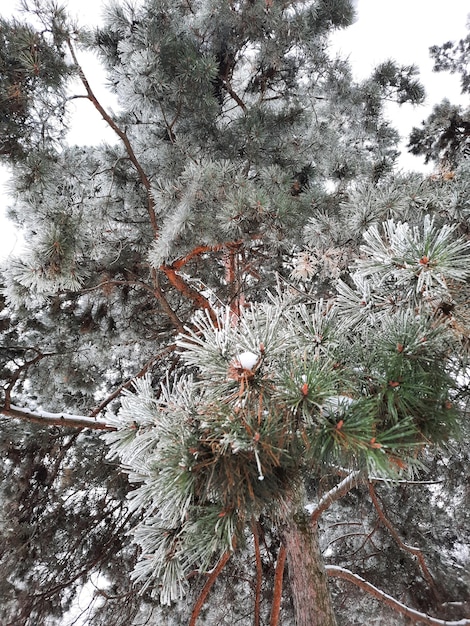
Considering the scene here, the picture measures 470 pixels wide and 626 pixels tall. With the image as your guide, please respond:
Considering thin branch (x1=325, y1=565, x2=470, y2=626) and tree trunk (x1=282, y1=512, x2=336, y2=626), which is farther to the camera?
thin branch (x1=325, y1=565, x2=470, y2=626)

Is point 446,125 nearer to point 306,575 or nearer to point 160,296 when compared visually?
point 160,296

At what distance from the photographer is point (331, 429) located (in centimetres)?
88

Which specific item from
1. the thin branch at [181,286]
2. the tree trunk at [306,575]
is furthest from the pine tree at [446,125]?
the tree trunk at [306,575]

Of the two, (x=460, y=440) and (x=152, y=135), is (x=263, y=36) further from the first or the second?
(x=460, y=440)

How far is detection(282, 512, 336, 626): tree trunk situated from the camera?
1895mm

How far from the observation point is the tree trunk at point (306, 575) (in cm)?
189

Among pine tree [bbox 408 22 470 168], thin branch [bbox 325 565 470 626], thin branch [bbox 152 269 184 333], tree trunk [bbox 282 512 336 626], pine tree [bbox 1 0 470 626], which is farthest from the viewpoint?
pine tree [bbox 408 22 470 168]

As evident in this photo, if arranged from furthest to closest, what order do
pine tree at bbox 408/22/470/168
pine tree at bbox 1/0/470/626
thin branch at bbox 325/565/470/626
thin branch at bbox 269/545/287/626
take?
pine tree at bbox 408/22/470/168 → thin branch at bbox 325/565/470/626 → thin branch at bbox 269/545/287/626 → pine tree at bbox 1/0/470/626

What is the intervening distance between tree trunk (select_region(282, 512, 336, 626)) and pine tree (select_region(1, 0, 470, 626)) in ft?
0.03

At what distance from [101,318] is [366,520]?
15.3ft

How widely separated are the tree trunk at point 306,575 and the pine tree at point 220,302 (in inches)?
0.4

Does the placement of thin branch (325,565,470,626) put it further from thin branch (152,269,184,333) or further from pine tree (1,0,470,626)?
thin branch (152,269,184,333)

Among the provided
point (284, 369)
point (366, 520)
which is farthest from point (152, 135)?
point (366, 520)

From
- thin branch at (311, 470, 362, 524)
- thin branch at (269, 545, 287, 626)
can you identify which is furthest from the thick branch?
thin branch at (269, 545, 287, 626)
